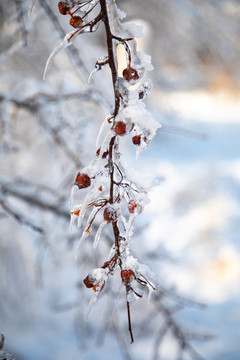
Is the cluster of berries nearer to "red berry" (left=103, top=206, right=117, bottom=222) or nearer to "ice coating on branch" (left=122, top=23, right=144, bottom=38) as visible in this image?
"ice coating on branch" (left=122, top=23, right=144, bottom=38)

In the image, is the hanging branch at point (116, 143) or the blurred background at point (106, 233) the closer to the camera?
the hanging branch at point (116, 143)

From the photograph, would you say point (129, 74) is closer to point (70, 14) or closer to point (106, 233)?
point (70, 14)

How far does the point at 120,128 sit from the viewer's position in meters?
0.26

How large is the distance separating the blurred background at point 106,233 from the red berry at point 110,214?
49 millimetres

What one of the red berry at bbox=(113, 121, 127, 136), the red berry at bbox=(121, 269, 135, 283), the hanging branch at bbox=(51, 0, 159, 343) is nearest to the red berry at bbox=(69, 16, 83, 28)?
the hanging branch at bbox=(51, 0, 159, 343)

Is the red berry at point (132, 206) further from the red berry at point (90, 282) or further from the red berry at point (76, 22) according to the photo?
the red berry at point (76, 22)

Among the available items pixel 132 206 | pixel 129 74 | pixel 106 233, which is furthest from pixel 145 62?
pixel 106 233

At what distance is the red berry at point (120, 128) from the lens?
0.86ft

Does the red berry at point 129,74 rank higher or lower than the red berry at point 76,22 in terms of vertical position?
lower

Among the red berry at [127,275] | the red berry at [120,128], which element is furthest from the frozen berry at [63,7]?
the red berry at [127,275]

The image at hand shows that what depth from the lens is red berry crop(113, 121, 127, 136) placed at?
262 mm

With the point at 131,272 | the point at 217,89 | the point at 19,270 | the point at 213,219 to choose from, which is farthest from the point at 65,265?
the point at 217,89

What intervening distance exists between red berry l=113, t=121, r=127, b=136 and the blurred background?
7 centimetres

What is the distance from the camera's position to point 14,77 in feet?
6.26
